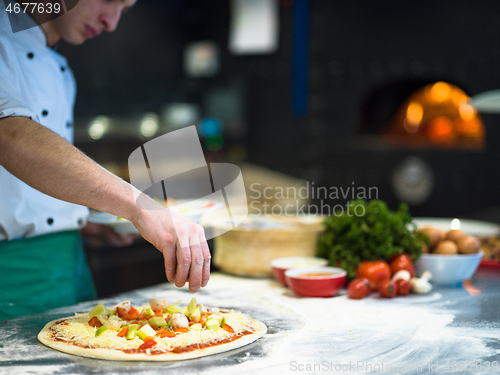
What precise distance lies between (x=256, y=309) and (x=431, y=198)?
3.50 metres

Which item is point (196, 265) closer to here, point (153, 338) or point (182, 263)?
point (182, 263)

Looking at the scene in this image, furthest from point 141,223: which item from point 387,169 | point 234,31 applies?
point 234,31

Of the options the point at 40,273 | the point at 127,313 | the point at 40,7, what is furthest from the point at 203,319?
the point at 40,7

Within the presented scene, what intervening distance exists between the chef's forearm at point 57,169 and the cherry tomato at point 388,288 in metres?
0.87

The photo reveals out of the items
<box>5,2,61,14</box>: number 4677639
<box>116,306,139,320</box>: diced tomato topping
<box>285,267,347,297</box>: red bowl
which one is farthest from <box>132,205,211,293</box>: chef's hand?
<box>5,2,61,14</box>: number 4677639

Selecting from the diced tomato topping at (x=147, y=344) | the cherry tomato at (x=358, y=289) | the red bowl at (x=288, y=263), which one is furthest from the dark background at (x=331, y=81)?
the diced tomato topping at (x=147, y=344)

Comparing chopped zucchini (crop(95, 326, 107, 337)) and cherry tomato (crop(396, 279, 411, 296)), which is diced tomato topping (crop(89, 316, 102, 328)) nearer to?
chopped zucchini (crop(95, 326, 107, 337))

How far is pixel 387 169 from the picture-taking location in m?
4.81

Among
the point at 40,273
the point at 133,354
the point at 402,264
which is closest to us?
the point at 133,354

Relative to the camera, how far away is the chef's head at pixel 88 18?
5.45 feet

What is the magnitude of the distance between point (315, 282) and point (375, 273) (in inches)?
8.6

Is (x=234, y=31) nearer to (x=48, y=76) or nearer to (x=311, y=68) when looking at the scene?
(x=311, y=68)

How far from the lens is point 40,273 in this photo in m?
1.66

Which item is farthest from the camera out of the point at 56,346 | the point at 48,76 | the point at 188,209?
the point at 188,209
